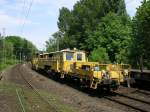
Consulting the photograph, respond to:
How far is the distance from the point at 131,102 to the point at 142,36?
21.2 m

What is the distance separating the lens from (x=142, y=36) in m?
38.6

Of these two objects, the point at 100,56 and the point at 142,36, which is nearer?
the point at 142,36

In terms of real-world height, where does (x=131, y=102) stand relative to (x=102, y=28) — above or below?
below

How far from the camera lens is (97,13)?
75188 millimetres

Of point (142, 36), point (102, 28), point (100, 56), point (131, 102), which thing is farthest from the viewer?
point (102, 28)

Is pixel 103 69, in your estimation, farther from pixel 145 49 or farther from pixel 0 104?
pixel 145 49

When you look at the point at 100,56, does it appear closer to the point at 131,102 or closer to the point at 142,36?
the point at 142,36

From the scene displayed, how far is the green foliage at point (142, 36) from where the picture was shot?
121 ft

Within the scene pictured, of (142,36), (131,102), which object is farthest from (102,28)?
(131,102)

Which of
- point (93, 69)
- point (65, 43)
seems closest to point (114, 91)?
point (93, 69)

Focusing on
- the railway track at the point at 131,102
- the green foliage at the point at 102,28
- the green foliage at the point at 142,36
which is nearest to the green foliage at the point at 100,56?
the green foliage at the point at 102,28

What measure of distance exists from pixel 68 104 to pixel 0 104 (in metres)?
3.33

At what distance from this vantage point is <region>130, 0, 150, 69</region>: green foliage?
36950mm

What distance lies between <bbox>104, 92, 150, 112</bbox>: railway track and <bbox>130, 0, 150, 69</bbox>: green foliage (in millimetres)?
15799
